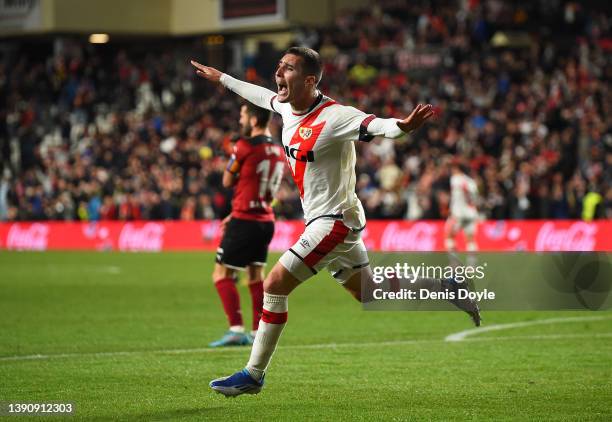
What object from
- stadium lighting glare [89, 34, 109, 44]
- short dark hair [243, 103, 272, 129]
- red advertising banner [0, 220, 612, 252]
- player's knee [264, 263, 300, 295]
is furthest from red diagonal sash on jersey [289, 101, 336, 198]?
stadium lighting glare [89, 34, 109, 44]

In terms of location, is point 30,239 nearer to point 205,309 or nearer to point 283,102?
point 205,309

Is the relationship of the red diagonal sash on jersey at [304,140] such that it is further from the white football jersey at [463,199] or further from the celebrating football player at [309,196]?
the white football jersey at [463,199]

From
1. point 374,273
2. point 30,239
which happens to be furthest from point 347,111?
point 30,239

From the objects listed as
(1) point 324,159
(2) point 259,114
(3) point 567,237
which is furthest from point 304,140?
(3) point 567,237

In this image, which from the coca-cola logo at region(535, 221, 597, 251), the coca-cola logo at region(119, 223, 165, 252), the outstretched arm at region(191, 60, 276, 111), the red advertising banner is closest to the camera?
the outstretched arm at region(191, 60, 276, 111)

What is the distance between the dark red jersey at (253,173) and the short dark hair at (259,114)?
0.17 meters

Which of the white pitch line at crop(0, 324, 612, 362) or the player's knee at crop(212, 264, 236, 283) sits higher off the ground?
the player's knee at crop(212, 264, 236, 283)

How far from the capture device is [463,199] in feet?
85.9

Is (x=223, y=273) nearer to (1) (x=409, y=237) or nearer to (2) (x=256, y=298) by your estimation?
(2) (x=256, y=298)

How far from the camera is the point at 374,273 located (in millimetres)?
8891

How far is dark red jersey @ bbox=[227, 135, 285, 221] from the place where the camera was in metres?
12.4

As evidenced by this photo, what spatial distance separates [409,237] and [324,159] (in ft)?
69.1

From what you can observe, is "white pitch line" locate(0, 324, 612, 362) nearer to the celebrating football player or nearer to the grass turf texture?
the grass turf texture

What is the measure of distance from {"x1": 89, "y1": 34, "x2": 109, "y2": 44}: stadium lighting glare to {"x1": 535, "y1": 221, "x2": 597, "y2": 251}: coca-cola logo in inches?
936
